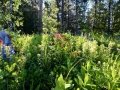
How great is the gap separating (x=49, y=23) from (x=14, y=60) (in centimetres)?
2010

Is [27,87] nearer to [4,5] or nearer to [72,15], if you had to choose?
[4,5]

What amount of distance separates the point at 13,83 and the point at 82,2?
3528 centimetres

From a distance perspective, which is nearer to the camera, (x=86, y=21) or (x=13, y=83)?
(x=13, y=83)

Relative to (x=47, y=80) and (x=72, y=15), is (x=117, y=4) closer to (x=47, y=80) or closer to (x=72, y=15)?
(x=72, y=15)

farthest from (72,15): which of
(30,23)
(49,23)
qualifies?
(49,23)

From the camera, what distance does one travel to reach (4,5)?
24000 mm

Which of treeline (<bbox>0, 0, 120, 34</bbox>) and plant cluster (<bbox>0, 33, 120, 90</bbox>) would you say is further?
treeline (<bbox>0, 0, 120, 34</bbox>)

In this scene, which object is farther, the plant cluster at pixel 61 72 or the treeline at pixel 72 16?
the treeline at pixel 72 16

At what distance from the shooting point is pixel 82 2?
121 ft

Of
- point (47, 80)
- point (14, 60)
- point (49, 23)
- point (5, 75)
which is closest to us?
point (5, 75)

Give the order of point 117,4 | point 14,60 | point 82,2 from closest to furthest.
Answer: point 14,60 < point 117,4 < point 82,2

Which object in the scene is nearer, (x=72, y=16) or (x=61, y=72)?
(x=61, y=72)

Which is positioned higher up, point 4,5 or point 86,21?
point 4,5

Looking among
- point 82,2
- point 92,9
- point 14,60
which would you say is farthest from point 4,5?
point 14,60
